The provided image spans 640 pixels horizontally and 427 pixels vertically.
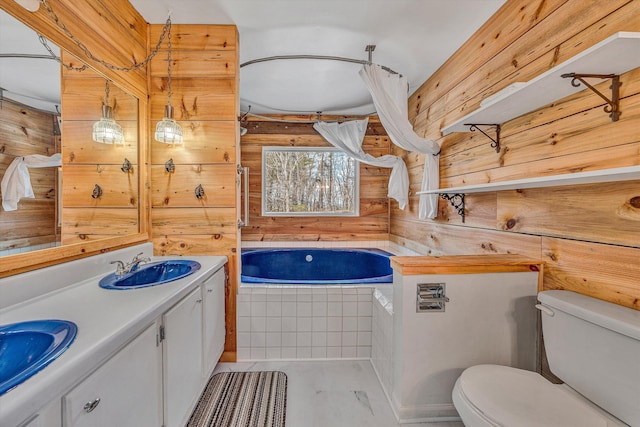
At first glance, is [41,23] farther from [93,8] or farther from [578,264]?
[578,264]

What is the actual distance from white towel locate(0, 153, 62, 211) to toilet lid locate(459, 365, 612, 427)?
75.7 inches

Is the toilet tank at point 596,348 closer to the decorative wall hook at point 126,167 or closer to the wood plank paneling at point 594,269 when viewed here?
the wood plank paneling at point 594,269

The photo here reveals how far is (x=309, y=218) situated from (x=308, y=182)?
48 centimetres

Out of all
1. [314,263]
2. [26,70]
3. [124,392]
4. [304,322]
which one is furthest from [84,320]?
[314,263]

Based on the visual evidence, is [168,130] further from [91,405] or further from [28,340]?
[91,405]

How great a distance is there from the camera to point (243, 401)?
1651 mm

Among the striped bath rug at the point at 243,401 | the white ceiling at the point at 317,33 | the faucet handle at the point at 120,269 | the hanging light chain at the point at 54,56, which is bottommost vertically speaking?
the striped bath rug at the point at 243,401

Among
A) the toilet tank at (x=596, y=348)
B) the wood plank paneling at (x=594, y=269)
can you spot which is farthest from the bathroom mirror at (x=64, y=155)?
the wood plank paneling at (x=594, y=269)

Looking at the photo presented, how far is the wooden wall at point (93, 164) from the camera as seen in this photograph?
1.35m

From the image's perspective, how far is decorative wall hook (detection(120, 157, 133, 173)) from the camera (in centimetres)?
172

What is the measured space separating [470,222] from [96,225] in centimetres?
241

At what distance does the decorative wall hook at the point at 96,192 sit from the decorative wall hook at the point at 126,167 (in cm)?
19

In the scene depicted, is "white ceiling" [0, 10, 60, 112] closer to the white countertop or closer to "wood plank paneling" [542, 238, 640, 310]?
the white countertop

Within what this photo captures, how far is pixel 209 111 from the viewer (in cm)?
201
